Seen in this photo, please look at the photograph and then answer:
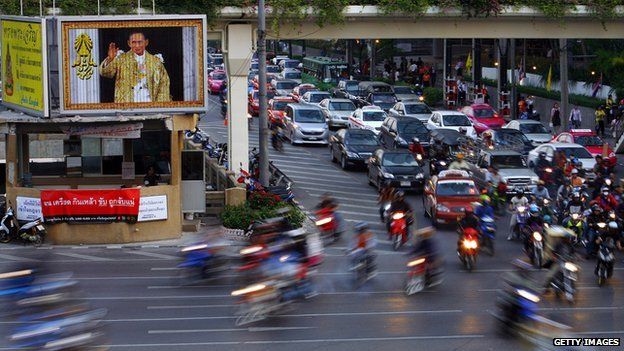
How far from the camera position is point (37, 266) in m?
22.4

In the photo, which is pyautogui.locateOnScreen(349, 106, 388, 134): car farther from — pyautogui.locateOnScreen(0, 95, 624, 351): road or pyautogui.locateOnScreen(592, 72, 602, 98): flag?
pyautogui.locateOnScreen(0, 95, 624, 351): road

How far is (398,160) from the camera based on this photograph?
4050 centimetres

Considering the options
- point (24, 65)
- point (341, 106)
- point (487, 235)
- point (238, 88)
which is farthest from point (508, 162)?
point (341, 106)

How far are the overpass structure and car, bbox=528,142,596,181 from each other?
3.77 metres

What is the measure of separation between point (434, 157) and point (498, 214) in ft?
26.3

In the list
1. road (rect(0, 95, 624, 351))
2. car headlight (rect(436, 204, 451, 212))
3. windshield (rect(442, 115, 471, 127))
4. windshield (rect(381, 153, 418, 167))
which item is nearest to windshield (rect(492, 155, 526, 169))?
windshield (rect(381, 153, 418, 167))

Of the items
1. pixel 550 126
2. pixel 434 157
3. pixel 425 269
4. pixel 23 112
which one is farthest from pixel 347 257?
pixel 550 126

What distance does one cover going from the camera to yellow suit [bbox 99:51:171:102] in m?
33.4

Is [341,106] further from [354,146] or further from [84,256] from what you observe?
[84,256]

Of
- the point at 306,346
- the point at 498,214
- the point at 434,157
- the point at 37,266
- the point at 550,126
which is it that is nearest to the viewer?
the point at 306,346

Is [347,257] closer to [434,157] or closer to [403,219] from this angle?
[403,219]

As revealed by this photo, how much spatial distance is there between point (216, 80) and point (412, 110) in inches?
876

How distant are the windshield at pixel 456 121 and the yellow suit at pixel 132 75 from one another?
19527 mm

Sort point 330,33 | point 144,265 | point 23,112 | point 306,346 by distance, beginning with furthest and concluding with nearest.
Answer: point 330,33 → point 23,112 → point 144,265 → point 306,346
